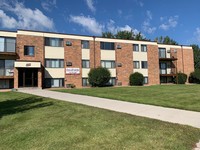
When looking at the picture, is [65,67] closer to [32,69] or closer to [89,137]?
[32,69]

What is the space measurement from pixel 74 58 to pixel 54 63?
299 centimetres

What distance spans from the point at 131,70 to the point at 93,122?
90.5ft

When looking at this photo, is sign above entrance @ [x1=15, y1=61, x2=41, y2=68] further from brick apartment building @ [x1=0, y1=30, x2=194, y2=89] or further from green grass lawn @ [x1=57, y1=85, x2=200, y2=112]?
green grass lawn @ [x1=57, y1=85, x2=200, y2=112]

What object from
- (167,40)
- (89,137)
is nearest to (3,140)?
(89,137)

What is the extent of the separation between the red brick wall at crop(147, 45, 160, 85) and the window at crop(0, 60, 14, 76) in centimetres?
2185

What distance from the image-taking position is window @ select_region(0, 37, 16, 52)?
2520 cm

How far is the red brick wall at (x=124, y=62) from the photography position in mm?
32656

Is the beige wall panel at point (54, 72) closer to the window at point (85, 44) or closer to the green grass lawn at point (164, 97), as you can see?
the window at point (85, 44)

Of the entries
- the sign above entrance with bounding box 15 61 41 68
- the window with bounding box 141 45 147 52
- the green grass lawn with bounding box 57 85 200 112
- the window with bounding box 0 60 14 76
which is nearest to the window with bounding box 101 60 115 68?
the window with bounding box 141 45 147 52

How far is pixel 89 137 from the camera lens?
201 inches

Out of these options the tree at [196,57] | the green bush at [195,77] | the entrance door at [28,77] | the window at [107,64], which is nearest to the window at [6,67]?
the entrance door at [28,77]

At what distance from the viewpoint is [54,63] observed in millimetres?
28516

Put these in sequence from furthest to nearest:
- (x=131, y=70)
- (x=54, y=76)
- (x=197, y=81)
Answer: (x=197, y=81) < (x=131, y=70) < (x=54, y=76)

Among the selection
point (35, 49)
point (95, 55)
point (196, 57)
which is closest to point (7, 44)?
point (35, 49)
